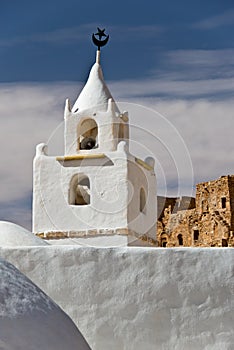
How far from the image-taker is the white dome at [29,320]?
598cm

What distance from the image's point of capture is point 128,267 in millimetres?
9344

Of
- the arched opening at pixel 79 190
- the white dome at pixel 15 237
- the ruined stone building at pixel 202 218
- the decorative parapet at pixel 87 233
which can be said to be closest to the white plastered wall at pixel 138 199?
the decorative parapet at pixel 87 233

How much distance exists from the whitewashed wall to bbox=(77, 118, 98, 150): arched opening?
26.7 ft

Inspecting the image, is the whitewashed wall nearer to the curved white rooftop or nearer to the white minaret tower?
the white minaret tower

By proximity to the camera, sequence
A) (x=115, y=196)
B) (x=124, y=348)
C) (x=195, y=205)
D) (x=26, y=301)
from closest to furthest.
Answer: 1. (x=26, y=301)
2. (x=124, y=348)
3. (x=115, y=196)
4. (x=195, y=205)

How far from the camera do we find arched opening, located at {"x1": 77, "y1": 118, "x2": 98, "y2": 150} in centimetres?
1748

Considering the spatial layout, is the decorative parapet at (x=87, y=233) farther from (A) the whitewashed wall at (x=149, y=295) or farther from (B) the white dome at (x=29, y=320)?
(B) the white dome at (x=29, y=320)

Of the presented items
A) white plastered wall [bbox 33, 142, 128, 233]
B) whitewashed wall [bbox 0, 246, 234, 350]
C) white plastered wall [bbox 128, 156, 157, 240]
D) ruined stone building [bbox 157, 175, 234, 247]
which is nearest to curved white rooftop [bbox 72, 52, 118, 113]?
white plastered wall [bbox 33, 142, 128, 233]

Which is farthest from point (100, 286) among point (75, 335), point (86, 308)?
point (75, 335)

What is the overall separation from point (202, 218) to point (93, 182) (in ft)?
85.5

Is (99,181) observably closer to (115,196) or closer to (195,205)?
(115,196)

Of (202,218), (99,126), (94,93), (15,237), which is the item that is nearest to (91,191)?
(99,126)

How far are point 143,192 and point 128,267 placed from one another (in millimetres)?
8691

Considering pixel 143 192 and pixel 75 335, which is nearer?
pixel 75 335
